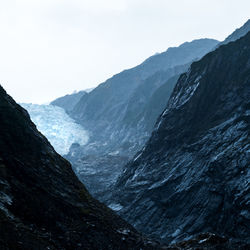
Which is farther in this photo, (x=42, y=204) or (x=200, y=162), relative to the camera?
(x=200, y=162)

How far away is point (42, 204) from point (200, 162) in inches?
1488

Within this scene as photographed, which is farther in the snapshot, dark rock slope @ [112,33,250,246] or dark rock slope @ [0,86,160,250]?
dark rock slope @ [112,33,250,246]

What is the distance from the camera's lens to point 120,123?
19525 cm

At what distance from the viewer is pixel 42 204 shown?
19.4m

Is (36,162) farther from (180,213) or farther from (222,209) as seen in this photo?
(180,213)

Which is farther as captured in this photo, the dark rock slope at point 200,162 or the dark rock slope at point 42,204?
the dark rock slope at point 200,162

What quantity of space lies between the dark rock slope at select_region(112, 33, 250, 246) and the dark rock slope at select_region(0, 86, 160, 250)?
2103 cm

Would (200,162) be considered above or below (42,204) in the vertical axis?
above

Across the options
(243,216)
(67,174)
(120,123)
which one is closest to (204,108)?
(243,216)

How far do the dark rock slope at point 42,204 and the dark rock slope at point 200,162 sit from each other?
21.0m

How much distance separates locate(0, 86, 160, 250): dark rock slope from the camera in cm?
1639

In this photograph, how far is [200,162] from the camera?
5297 cm

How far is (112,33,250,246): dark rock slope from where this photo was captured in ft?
144

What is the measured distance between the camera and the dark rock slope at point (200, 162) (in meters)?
43.8
